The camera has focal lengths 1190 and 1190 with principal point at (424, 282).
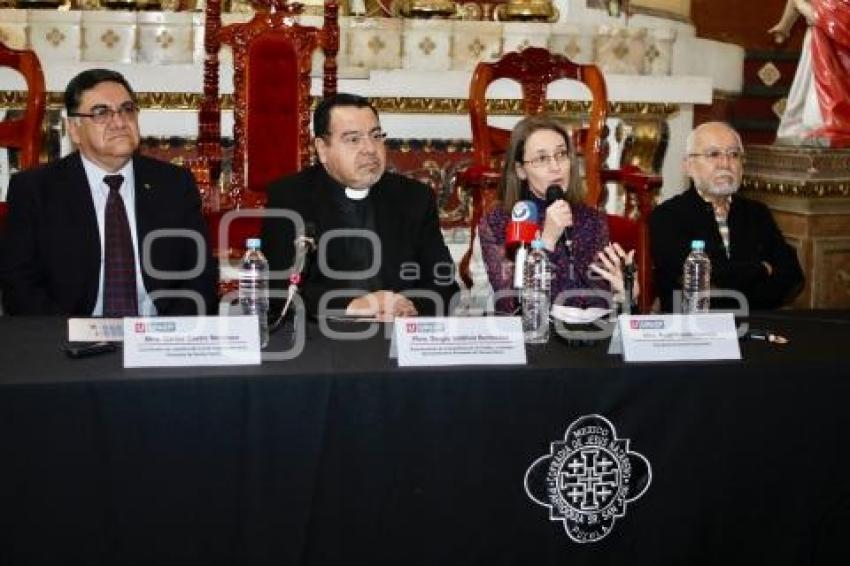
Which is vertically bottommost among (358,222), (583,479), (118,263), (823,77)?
(583,479)

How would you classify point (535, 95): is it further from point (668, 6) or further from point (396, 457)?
point (396, 457)

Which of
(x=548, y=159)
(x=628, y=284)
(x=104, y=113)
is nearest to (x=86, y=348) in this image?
(x=104, y=113)

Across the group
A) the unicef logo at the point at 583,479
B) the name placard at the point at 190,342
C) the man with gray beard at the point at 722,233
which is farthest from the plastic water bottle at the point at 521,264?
the man with gray beard at the point at 722,233

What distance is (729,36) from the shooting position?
6.18 metres

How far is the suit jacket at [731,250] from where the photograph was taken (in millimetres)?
3244

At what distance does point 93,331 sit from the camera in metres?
2.13

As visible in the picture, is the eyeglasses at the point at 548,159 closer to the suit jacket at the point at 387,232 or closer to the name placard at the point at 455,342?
the suit jacket at the point at 387,232

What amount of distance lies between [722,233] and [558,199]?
3.06 feet

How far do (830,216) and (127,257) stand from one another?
2.82 m

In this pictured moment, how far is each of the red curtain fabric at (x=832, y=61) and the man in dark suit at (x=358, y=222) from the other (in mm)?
2733

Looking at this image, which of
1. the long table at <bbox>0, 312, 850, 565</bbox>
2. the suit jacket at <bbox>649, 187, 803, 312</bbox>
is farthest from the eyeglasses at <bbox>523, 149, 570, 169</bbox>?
the long table at <bbox>0, 312, 850, 565</bbox>

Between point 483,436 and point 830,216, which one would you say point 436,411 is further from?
point 830,216

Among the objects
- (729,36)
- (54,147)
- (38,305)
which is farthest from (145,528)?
(729,36)

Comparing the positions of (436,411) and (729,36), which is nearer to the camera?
(436,411)
